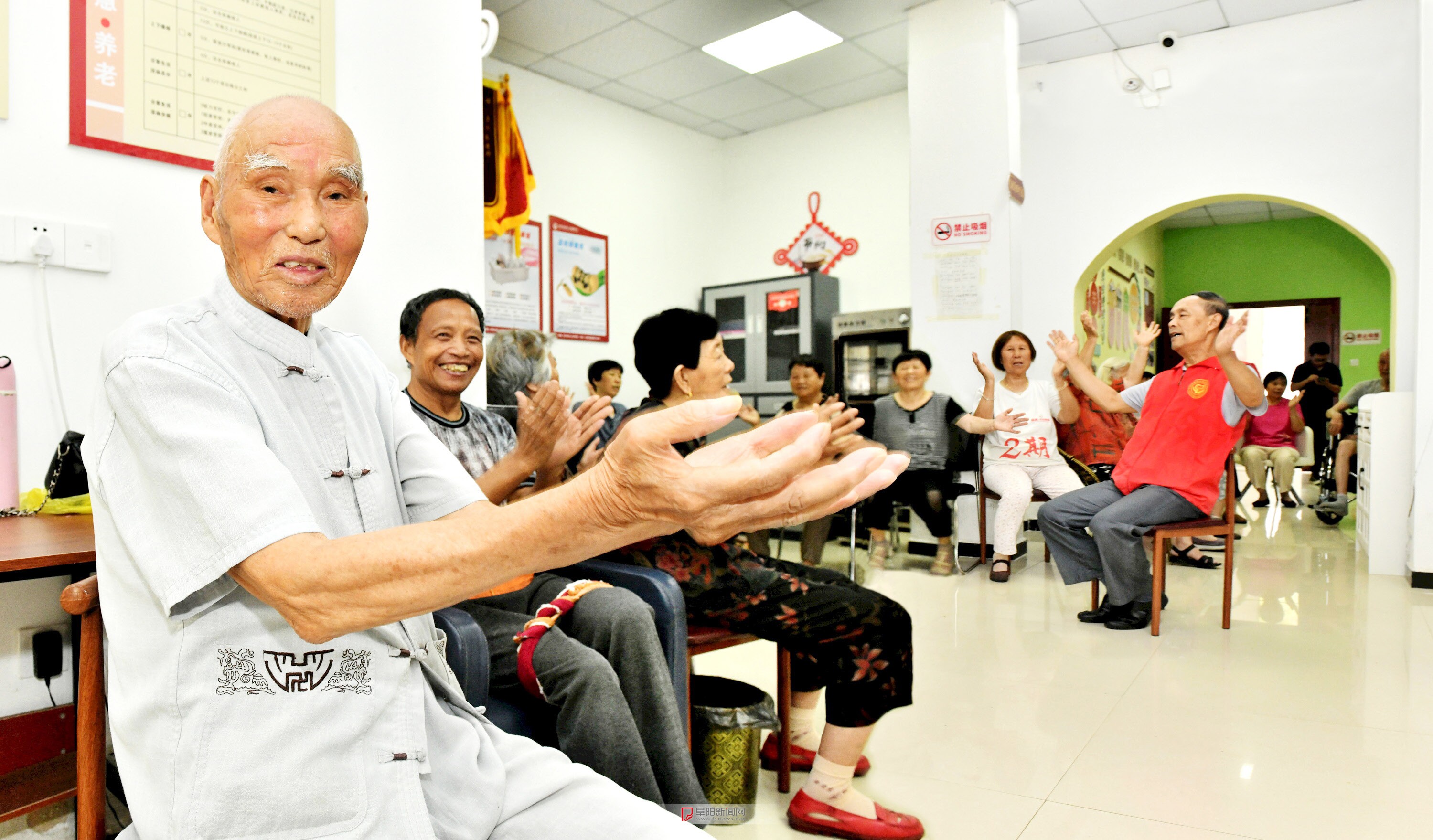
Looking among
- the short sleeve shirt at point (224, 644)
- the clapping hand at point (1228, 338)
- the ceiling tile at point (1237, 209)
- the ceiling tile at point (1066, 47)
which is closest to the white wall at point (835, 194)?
the ceiling tile at point (1066, 47)

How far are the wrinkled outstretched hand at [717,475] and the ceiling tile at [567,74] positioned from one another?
564cm

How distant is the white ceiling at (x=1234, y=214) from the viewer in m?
9.29

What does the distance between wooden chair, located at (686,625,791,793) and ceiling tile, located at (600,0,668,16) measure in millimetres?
4058

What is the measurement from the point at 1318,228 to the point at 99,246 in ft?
37.9

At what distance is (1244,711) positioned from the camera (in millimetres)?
2547

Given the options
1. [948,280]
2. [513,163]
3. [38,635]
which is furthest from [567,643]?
[948,280]

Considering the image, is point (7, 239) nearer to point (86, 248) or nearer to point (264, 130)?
point (86, 248)

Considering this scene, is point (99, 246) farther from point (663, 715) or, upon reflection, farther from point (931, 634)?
point (931, 634)

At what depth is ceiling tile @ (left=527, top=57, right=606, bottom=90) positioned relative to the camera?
225 inches

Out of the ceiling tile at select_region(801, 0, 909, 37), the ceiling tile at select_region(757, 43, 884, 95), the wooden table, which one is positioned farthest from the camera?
the ceiling tile at select_region(757, 43, 884, 95)

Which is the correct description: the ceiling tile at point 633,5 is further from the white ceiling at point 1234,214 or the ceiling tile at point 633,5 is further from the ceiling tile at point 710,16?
the white ceiling at point 1234,214

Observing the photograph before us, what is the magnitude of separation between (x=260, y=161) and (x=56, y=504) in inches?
45.4

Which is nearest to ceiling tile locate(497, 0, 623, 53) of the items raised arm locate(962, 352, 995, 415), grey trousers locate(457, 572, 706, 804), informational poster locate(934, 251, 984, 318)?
informational poster locate(934, 251, 984, 318)

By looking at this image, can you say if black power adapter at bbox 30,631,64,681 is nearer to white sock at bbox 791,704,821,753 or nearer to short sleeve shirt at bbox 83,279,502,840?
short sleeve shirt at bbox 83,279,502,840
